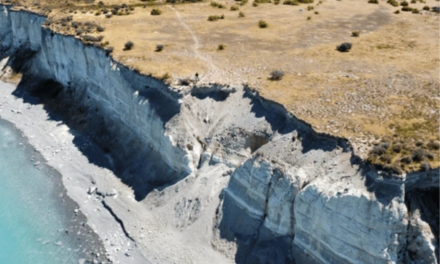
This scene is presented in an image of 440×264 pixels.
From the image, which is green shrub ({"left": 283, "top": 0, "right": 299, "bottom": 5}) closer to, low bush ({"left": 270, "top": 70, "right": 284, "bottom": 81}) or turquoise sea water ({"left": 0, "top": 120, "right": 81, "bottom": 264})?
low bush ({"left": 270, "top": 70, "right": 284, "bottom": 81})

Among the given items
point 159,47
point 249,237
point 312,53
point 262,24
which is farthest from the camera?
point 262,24

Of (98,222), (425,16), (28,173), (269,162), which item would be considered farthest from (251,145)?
(425,16)

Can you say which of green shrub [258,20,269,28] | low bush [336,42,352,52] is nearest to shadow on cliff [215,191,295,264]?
low bush [336,42,352,52]

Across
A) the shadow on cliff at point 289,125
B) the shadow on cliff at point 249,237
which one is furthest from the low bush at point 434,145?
the shadow on cliff at point 249,237

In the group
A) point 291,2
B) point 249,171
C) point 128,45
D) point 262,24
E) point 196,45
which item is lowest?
point 249,171

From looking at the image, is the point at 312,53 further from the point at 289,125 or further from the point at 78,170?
the point at 78,170

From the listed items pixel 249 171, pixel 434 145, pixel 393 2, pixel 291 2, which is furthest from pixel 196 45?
pixel 393 2
